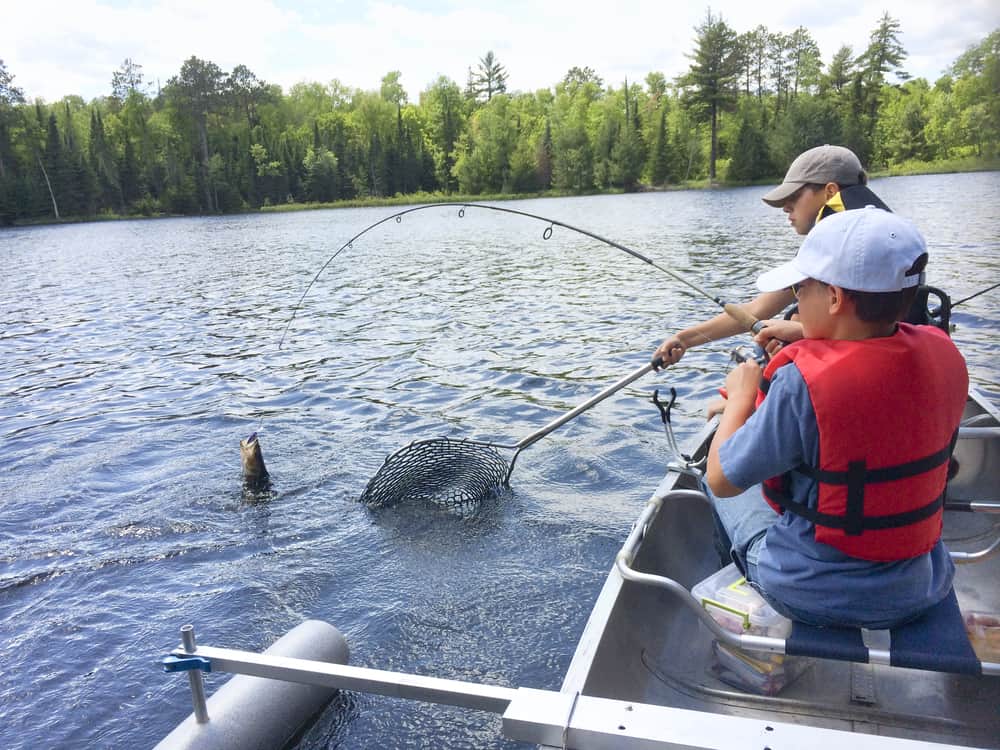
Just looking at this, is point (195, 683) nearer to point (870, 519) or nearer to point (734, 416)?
point (734, 416)

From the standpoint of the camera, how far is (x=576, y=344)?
12961 millimetres

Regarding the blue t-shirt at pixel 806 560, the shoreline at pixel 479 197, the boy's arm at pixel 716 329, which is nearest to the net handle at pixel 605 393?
the boy's arm at pixel 716 329

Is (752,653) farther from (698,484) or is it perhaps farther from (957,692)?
(698,484)

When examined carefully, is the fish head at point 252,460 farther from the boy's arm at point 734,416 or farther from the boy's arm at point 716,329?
the boy's arm at point 734,416

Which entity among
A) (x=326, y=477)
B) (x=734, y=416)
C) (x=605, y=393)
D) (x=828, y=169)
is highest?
(x=828, y=169)

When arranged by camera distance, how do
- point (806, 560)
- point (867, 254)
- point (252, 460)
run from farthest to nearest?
point (252, 460)
point (806, 560)
point (867, 254)

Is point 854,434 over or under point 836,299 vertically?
under

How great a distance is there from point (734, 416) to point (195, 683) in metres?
2.29

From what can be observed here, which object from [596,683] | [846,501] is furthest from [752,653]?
[846,501]

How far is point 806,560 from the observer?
2.52 meters

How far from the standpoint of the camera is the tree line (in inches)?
2972

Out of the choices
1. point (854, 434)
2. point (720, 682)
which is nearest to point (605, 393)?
point (720, 682)

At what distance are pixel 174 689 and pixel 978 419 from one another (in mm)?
5140

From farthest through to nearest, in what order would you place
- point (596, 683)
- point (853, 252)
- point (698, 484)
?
point (698, 484)
point (596, 683)
point (853, 252)
